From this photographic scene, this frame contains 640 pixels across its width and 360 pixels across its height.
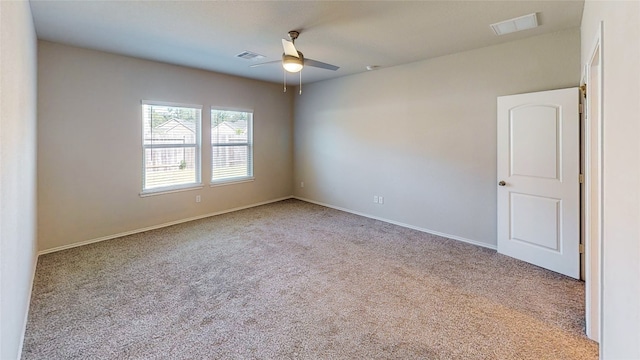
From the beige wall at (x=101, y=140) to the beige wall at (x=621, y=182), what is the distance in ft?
17.4

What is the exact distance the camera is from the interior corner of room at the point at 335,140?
1416 millimetres

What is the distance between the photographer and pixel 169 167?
504cm

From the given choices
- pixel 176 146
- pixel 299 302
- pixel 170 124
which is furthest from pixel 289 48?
pixel 176 146

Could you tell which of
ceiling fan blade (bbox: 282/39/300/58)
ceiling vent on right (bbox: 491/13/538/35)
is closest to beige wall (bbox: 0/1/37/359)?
ceiling fan blade (bbox: 282/39/300/58)

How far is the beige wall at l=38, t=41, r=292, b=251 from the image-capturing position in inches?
148

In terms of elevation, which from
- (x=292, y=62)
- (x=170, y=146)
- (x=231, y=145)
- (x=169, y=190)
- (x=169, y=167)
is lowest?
(x=169, y=190)

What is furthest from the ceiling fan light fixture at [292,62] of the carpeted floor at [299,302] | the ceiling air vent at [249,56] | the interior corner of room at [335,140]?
the carpeted floor at [299,302]

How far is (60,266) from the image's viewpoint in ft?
11.1

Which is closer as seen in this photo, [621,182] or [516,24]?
[621,182]

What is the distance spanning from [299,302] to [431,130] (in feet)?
10.9

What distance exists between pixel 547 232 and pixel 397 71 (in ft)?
10.4

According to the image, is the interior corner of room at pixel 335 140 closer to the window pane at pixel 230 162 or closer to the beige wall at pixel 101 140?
the beige wall at pixel 101 140

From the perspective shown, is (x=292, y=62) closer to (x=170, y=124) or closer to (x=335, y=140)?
(x=170, y=124)

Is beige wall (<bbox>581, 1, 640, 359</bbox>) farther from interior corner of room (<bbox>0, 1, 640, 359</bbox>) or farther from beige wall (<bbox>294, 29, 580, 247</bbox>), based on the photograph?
beige wall (<bbox>294, 29, 580, 247</bbox>)
